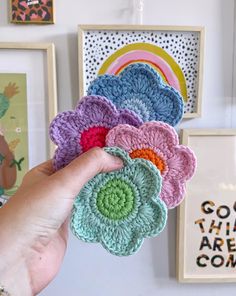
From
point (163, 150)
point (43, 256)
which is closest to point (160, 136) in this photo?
point (163, 150)

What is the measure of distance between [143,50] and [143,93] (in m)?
0.30

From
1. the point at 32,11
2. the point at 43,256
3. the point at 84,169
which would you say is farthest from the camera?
the point at 32,11

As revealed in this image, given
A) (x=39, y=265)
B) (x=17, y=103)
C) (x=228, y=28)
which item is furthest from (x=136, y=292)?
(x=228, y=28)

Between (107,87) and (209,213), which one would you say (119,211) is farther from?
(209,213)

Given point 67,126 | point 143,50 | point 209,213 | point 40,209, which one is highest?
point 143,50

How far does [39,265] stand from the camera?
56cm

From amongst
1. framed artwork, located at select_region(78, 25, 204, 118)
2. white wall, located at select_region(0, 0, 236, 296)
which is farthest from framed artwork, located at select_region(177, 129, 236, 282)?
framed artwork, located at select_region(78, 25, 204, 118)

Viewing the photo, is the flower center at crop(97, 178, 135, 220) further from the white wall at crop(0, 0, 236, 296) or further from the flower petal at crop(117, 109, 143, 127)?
the white wall at crop(0, 0, 236, 296)

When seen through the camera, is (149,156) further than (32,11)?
No

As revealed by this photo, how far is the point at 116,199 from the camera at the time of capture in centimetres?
49

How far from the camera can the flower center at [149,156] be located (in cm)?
48

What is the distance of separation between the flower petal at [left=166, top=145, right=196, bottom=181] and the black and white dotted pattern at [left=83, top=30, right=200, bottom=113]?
0.34 metres

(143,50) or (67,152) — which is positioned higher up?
(143,50)

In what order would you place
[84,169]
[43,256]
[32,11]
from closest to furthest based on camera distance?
1. [84,169]
2. [43,256]
3. [32,11]
